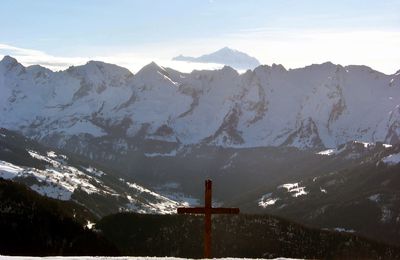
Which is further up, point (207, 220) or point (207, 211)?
point (207, 211)

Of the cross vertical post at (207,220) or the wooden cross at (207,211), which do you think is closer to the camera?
the cross vertical post at (207,220)

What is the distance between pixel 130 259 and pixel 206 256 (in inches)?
291

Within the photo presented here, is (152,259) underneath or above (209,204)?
underneath

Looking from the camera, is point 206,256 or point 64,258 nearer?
point 64,258

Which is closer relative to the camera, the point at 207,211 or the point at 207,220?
the point at 207,220

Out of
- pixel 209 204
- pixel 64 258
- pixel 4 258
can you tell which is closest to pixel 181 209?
pixel 209 204

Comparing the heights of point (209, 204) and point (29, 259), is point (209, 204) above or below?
above

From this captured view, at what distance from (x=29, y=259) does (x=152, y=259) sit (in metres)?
10.6

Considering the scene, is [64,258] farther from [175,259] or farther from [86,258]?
[175,259]

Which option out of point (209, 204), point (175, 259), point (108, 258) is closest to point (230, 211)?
point (209, 204)

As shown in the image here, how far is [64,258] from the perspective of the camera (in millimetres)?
56531

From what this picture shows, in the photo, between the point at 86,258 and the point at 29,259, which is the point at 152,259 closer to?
the point at 86,258

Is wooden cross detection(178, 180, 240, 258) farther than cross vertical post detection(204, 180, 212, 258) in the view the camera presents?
Yes

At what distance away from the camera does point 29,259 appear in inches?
2208
